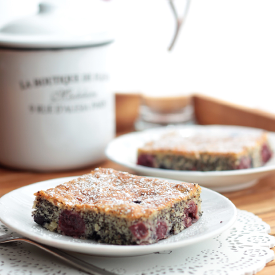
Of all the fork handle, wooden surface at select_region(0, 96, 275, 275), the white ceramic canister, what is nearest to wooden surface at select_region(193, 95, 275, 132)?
wooden surface at select_region(0, 96, 275, 275)

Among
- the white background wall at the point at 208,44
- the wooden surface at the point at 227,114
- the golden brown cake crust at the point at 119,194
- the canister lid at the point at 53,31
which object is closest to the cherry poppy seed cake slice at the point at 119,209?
the golden brown cake crust at the point at 119,194

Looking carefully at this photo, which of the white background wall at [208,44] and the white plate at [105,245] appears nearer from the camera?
the white plate at [105,245]

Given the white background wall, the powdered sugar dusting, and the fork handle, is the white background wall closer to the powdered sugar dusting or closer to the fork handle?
the powdered sugar dusting

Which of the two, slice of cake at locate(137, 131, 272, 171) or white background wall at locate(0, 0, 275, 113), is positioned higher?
white background wall at locate(0, 0, 275, 113)

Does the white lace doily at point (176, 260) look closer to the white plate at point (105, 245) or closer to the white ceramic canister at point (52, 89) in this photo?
the white plate at point (105, 245)

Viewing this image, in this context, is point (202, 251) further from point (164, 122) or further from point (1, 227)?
point (164, 122)

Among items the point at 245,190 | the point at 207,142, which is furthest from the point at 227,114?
the point at 245,190
